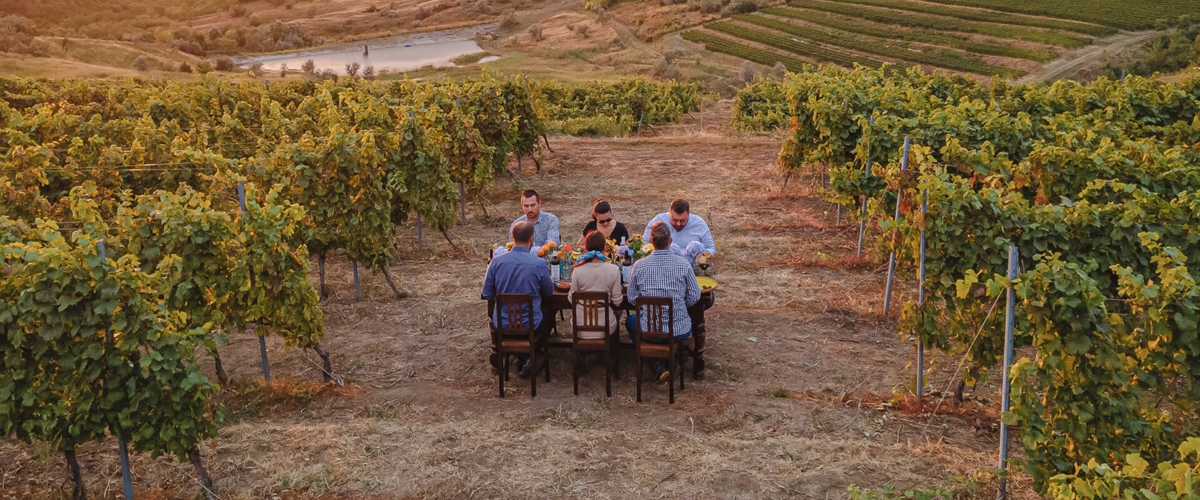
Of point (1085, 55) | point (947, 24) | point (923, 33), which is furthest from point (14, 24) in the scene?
point (1085, 55)

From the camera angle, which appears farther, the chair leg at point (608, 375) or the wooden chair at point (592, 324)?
the chair leg at point (608, 375)

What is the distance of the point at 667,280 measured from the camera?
A: 7.13m

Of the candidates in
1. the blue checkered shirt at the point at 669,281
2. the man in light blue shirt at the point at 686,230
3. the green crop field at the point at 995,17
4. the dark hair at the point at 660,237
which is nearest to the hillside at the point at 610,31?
the green crop field at the point at 995,17

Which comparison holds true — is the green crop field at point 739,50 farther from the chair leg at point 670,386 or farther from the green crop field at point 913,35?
the chair leg at point 670,386

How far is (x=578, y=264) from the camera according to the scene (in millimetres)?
7297

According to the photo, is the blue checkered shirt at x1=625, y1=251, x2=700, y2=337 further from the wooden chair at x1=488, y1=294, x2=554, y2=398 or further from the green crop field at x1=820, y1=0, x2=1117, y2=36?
the green crop field at x1=820, y1=0, x2=1117, y2=36

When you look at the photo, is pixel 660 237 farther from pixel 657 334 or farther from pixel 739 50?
pixel 739 50

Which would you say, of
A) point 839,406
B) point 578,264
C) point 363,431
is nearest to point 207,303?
point 363,431

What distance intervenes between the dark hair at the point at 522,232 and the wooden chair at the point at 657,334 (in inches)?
45.0

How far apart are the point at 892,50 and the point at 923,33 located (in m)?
3.68

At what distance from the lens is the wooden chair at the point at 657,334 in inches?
271

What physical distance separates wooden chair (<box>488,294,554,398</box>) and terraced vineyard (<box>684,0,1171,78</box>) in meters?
41.7

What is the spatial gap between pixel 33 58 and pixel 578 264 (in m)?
42.7

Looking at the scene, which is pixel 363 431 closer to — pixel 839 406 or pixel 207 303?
pixel 207 303
